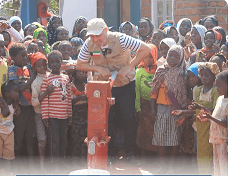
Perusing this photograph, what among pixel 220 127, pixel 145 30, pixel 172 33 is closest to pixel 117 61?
pixel 220 127

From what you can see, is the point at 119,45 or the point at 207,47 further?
the point at 207,47

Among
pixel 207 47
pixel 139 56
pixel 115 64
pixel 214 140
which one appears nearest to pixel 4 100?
pixel 115 64

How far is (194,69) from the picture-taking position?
4797 millimetres

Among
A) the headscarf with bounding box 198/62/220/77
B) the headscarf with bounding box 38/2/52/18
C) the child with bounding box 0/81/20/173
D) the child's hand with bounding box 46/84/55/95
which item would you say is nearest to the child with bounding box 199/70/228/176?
the headscarf with bounding box 198/62/220/77

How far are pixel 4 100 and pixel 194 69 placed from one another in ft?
7.59

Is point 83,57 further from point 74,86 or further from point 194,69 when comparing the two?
point 194,69

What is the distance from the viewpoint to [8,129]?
15.8 feet

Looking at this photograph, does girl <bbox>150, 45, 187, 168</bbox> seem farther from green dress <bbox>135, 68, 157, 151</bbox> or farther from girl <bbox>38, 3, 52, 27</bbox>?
girl <bbox>38, 3, 52, 27</bbox>

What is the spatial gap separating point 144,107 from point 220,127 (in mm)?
1405

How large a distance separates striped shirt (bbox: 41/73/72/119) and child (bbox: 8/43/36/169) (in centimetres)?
19

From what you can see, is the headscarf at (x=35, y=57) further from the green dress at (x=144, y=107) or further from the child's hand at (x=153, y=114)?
the child's hand at (x=153, y=114)

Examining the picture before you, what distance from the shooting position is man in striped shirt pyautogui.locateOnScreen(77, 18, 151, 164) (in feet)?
15.3

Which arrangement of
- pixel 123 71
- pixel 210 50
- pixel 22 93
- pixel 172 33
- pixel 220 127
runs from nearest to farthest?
pixel 220 127 → pixel 123 71 → pixel 22 93 → pixel 210 50 → pixel 172 33

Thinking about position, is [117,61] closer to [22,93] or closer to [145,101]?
[145,101]
